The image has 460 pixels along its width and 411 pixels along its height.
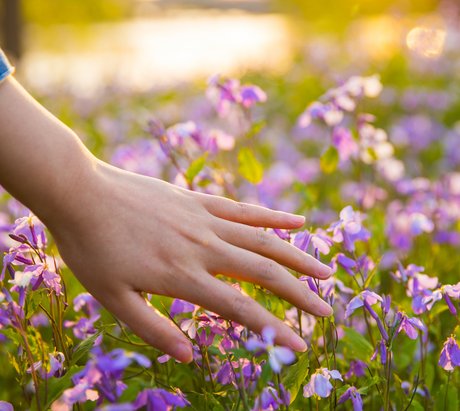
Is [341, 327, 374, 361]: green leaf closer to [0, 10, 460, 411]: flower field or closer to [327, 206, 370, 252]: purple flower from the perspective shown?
[0, 10, 460, 411]: flower field

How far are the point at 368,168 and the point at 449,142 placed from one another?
1.59 feet

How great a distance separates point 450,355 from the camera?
5.24 feet

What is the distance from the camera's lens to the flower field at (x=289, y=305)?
153cm

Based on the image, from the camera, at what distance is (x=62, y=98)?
6.93m

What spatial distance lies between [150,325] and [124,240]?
156 millimetres

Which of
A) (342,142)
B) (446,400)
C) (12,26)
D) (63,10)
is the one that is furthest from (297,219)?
(63,10)

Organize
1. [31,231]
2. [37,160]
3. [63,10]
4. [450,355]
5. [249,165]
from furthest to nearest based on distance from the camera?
1. [63,10]
2. [249,165]
3. [31,231]
4. [450,355]
5. [37,160]

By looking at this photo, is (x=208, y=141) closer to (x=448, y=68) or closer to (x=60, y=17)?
(x=448, y=68)

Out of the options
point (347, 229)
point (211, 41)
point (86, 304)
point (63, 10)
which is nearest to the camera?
point (347, 229)

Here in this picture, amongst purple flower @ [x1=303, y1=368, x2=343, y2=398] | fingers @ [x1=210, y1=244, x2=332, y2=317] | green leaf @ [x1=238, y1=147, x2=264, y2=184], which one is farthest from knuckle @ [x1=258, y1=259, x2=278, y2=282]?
green leaf @ [x1=238, y1=147, x2=264, y2=184]

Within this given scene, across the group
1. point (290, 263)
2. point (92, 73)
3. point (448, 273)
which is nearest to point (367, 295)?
point (290, 263)

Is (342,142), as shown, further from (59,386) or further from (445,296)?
(59,386)

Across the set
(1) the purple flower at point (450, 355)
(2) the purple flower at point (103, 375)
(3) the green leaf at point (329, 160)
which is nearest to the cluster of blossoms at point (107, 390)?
(2) the purple flower at point (103, 375)

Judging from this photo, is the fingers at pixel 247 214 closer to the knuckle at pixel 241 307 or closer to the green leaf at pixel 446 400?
the knuckle at pixel 241 307
